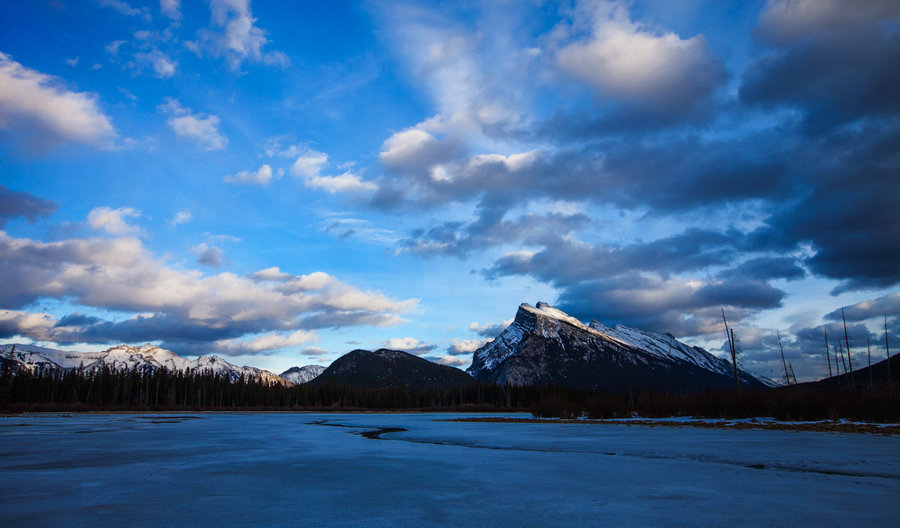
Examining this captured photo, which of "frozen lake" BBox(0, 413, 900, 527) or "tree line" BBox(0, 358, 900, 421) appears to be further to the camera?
"tree line" BBox(0, 358, 900, 421)

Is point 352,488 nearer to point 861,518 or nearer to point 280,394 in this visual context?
point 861,518

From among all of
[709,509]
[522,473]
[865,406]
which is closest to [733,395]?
[865,406]

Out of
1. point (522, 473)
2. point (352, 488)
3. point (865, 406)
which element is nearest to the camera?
point (352, 488)

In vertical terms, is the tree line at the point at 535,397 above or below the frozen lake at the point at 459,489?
below

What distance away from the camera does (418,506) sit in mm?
9086

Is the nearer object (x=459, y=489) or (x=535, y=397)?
(x=459, y=489)

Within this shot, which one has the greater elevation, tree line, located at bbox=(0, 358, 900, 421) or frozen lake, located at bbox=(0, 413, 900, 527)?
frozen lake, located at bbox=(0, 413, 900, 527)

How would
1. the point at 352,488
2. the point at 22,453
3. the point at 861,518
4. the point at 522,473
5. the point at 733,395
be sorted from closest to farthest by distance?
the point at 861,518
the point at 352,488
the point at 522,473
the point at 22,453
the point at 733,395

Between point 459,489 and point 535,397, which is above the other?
point 459,489

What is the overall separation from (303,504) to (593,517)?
5.02 meters

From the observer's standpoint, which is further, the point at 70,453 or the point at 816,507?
the point at 70,453

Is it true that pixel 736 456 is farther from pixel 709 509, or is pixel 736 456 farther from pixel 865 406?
pixel 865 406

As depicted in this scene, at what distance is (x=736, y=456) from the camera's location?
17.1 m

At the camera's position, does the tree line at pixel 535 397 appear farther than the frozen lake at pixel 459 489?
Yes
